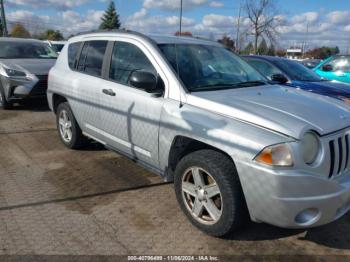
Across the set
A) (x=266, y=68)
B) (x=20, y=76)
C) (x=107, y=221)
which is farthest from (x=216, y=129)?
(x=20, y=76)

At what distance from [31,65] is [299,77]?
6091 millimetres

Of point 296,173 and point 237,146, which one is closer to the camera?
point 296,173

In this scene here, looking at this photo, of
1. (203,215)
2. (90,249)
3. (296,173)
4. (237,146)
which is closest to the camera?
Answer: (296,173)

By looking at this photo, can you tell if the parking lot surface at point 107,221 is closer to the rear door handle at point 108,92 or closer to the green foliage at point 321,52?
the rear door handle at point 108,92

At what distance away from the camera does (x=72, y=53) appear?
217 inches

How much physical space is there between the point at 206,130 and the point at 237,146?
0.36 metres

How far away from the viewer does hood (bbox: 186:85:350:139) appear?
2975 mm

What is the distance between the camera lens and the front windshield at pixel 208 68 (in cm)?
383

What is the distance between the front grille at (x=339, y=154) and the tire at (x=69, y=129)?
3675 mm

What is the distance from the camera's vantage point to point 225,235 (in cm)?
332

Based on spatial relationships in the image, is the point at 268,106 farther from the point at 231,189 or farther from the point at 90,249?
the point at 90,249

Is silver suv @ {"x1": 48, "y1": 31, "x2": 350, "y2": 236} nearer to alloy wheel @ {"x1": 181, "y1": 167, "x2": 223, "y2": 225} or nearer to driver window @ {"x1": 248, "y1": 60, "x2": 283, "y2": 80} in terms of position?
alloy wheel @ {"x1": 181, "y1": 167, "x2": 223, "y2": 225}

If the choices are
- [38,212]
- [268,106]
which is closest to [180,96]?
[268,106]

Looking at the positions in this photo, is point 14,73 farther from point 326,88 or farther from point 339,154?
point 339,154
